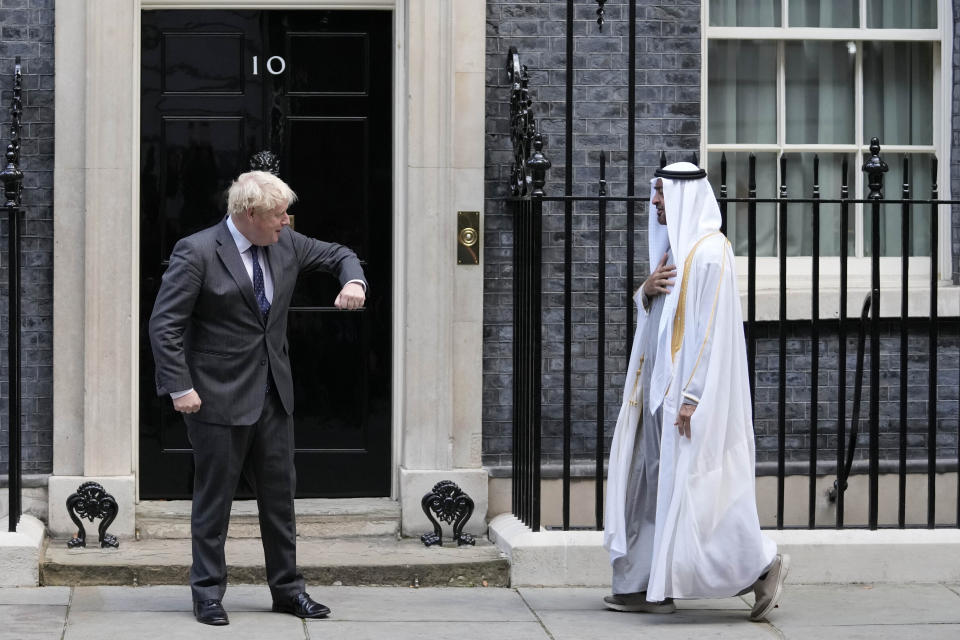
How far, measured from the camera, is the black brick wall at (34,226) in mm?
7504

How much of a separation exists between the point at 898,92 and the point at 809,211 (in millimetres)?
819

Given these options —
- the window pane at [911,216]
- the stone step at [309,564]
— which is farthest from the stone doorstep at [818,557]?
the window pane at [911,216]

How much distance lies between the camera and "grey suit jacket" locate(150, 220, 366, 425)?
5984 millimetres

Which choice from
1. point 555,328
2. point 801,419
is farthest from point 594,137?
point 801,419

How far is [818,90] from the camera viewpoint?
27.5ft

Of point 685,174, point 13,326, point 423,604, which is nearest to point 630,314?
point 685,174

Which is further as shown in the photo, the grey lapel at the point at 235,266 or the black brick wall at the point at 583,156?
the black brick wall at the point at 583,156

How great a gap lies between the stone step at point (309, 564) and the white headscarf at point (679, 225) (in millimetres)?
1411

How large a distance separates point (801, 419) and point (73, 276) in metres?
3.73

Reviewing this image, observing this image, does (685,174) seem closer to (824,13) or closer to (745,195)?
(745,195)

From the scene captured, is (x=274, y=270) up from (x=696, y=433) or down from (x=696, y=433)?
up

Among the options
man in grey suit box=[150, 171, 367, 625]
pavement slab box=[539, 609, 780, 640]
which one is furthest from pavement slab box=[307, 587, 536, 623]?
man in grey suit box=[150, 171, 367, 625]

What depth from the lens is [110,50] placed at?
7.47 m

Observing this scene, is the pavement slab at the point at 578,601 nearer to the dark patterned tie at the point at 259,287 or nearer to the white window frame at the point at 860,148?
the dark patterned tie at the point at 259,287
